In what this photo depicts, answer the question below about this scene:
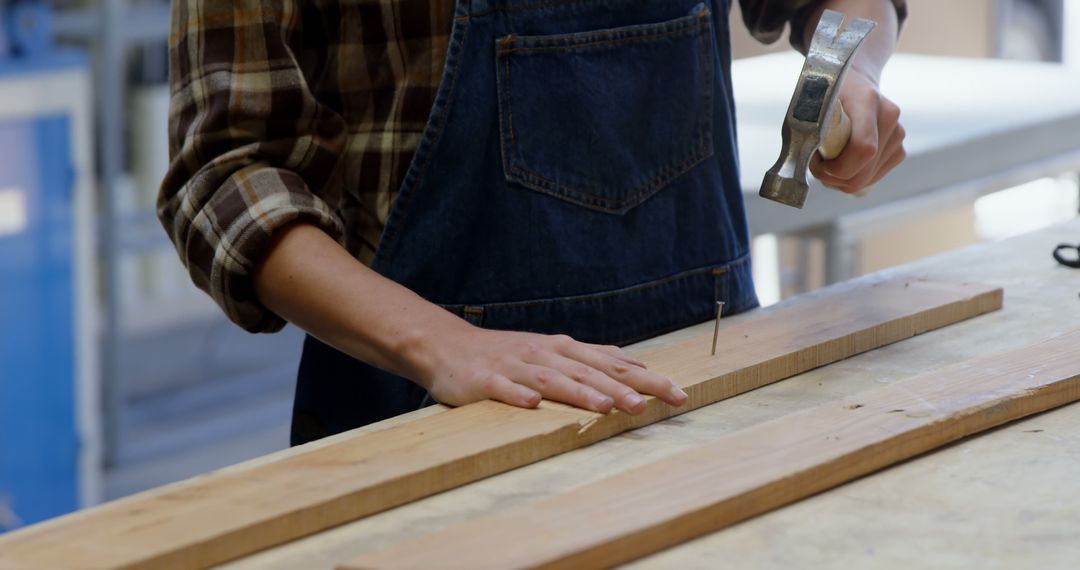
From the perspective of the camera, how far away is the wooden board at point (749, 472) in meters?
0.77

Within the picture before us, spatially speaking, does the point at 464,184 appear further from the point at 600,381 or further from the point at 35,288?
the point at 35,288

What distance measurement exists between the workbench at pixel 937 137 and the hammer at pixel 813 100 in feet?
2.55

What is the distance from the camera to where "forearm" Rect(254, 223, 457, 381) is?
3.65ft

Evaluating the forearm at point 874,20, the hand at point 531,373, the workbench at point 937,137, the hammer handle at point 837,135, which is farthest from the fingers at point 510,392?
the workbench at point 937,137

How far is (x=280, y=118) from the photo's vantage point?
1160mm

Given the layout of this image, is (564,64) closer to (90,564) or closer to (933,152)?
(90,564)

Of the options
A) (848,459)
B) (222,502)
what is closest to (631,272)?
(848,459)

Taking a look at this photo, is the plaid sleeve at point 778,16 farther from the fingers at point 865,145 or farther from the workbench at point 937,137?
the workbench at point 937,137

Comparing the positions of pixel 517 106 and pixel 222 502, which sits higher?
pixel 517 106

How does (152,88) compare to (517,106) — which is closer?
(517,106)

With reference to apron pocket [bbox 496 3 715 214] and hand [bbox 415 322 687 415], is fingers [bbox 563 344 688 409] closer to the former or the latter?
hand [bbox 415 322 687 415]

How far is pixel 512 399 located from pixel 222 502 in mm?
260

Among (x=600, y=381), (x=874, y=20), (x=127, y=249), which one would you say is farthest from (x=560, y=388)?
(x=127, y=249)

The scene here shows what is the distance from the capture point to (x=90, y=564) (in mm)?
767
